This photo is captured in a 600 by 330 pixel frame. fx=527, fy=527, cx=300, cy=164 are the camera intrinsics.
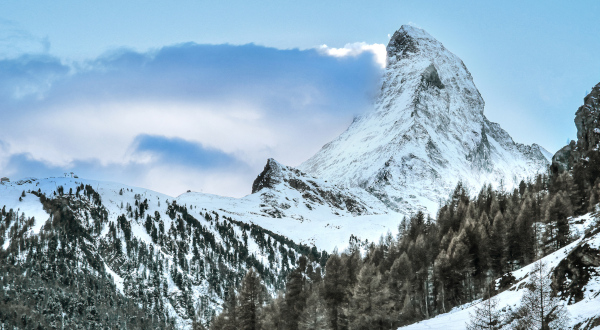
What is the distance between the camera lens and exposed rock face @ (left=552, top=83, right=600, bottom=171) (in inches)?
4311

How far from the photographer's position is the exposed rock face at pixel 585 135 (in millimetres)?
109500

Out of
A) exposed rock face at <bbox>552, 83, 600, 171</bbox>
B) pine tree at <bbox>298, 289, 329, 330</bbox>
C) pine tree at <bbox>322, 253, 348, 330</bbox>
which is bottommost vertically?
pine tree at <bbox>298, 289, 329, 330</bbox>

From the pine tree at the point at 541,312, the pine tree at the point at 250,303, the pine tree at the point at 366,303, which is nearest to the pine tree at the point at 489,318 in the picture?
the pine tree at the point at 541,312

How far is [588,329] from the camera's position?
107 feet

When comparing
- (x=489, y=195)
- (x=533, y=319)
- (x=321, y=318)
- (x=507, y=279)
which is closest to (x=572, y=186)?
(x=489, y=195)

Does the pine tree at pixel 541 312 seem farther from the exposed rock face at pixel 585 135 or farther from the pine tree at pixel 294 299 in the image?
the exposed rock face at pixel 585 135

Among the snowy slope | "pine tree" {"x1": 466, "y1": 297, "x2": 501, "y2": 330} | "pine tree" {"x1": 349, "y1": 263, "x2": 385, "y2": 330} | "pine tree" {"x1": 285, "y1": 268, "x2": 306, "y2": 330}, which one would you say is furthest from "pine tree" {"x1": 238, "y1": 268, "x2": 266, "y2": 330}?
"pine tree" {"x1": 466, "y1": 297, "x2": 501, "y2": 330}

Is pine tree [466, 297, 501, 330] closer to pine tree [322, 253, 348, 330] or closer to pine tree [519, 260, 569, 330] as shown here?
pine tree [519, 260, 569, 330]

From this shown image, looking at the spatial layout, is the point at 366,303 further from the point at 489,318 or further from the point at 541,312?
the point at 541,312

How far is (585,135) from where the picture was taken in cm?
11556

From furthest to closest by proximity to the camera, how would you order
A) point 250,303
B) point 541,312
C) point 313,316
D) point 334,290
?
point 334,290, point 313,316, point 250,303, point 541,312

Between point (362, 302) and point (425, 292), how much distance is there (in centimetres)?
1577

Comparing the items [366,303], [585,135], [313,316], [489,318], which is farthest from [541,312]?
[585,135]

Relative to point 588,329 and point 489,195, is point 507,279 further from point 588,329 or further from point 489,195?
point 489,195
